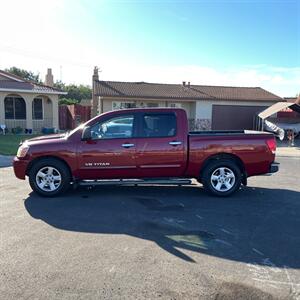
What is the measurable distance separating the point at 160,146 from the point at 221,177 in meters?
1.50

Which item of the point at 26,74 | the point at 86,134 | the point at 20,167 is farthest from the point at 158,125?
the point at 26,74

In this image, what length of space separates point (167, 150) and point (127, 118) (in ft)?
3.59

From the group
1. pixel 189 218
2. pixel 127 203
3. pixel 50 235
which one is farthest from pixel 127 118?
pixel 50 235

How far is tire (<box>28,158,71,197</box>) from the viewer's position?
6.50 m

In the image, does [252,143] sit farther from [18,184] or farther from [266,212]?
[18,184]

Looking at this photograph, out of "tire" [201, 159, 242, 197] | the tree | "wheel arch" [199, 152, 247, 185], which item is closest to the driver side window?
"wheel arch" [199, 152, 247, 185]

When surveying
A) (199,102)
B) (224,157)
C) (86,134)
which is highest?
(199,102)

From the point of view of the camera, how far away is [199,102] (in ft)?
84.1

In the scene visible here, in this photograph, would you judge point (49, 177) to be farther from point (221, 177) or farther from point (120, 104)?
point (120, 104)

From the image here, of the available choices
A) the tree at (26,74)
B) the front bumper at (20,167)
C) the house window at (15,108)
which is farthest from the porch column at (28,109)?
the tree at (26,74)

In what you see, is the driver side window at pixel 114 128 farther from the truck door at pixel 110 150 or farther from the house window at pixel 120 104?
the house window at pixel 120 104

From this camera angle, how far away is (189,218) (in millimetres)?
5277

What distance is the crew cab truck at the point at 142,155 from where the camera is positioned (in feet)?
21.2

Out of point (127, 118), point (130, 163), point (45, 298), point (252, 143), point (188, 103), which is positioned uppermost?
point (188, 103)
